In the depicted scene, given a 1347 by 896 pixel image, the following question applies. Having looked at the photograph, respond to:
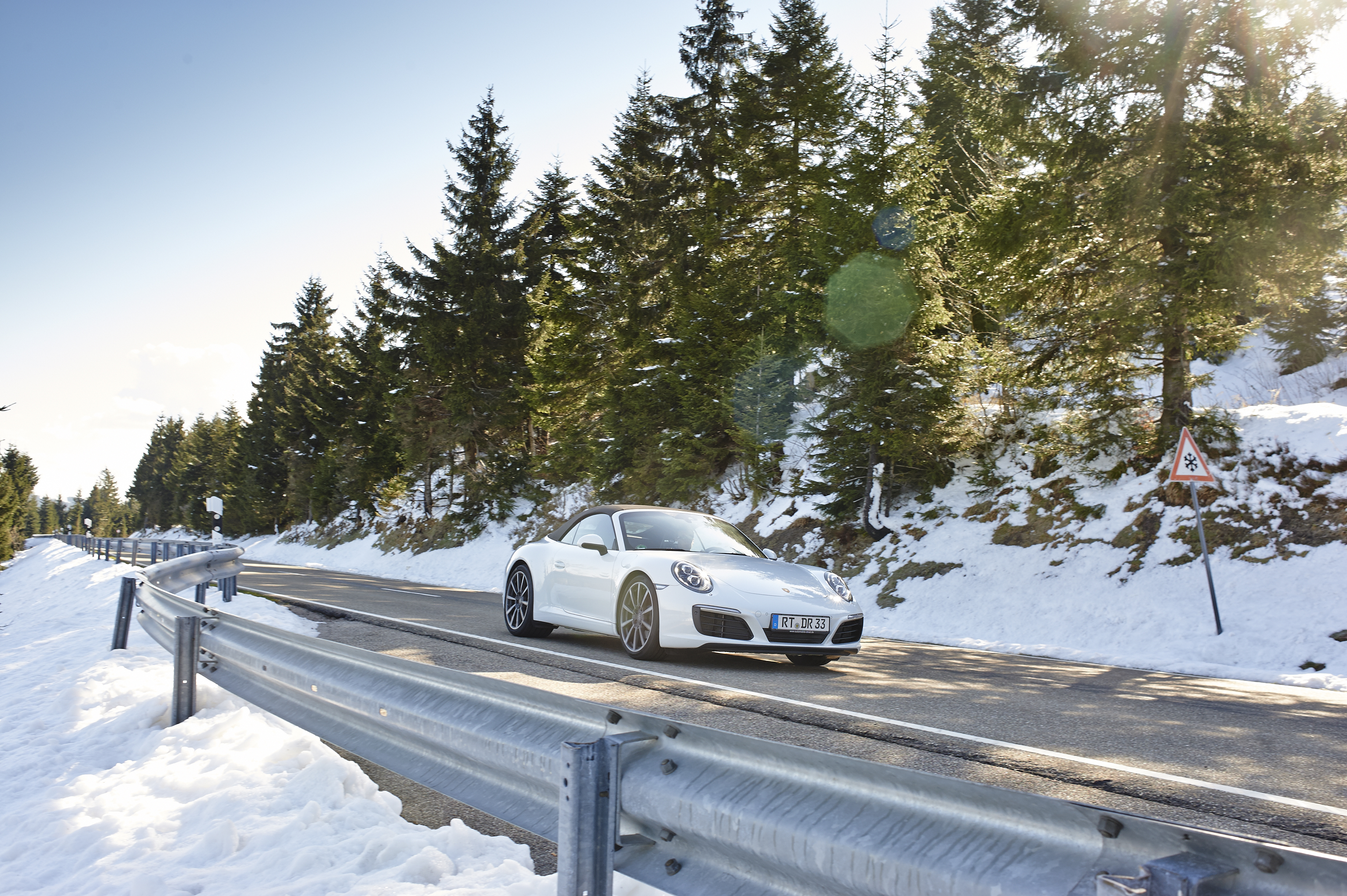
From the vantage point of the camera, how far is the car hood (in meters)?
7.35

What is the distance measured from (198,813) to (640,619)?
4.53m

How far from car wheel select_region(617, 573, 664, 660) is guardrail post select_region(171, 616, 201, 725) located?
3.63m

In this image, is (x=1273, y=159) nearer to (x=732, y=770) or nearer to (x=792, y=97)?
(x=732, y=770)

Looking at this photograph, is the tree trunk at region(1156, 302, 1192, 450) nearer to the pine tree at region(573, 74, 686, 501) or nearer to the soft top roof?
the soft top roof

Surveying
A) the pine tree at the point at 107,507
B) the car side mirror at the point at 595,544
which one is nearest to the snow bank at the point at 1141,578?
the car side mirror at the point at 595,544

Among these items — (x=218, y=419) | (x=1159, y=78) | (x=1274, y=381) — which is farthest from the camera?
(x=218, y=419)

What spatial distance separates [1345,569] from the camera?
10273 millimetres

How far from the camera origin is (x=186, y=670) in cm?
498

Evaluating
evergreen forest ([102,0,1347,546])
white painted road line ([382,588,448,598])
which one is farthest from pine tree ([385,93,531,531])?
white painted road line ([382,588,448,598])

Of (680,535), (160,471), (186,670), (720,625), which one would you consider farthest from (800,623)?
(160,471)

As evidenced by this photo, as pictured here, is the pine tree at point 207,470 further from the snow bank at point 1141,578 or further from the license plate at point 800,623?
the license plate at point 800,623

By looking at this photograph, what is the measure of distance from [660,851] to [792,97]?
26156mm

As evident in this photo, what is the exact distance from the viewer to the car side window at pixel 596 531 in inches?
335

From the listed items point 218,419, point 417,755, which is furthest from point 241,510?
point 417,755
